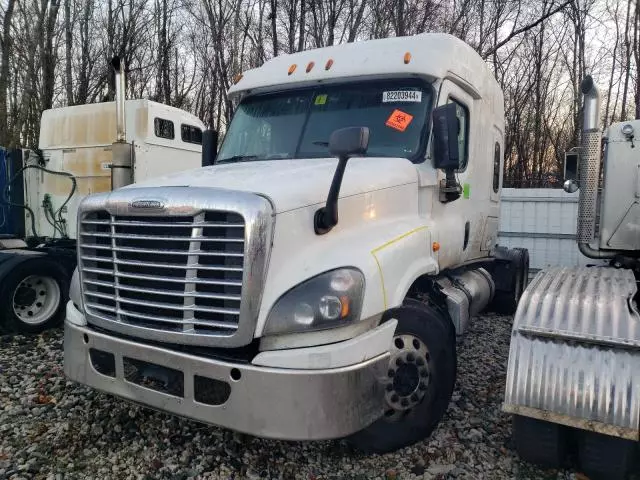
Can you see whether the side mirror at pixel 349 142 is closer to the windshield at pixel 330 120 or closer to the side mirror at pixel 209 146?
the windshield at pixel 330 120

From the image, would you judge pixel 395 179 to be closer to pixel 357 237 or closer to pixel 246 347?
pixel 357 237

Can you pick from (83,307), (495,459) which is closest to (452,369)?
(495,459)

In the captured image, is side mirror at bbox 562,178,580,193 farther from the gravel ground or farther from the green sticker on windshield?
the green sticker on windshield

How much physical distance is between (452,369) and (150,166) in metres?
6.02

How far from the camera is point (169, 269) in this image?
306cm

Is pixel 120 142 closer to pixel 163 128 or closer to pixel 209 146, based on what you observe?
pixel 209 146

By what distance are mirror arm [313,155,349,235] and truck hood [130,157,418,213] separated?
10 centimetres

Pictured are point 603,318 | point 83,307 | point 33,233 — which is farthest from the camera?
point 33,233

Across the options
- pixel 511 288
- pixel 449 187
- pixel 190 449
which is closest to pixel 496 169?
pixel 511 288

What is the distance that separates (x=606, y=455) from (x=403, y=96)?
2881mm

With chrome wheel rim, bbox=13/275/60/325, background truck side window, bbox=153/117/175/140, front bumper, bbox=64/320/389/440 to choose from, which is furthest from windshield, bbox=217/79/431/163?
background truck side window, bbox=153/117/175/140

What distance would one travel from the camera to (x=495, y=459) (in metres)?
3.61

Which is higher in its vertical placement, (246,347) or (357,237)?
(357,237)

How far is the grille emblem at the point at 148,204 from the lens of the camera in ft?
9.76
